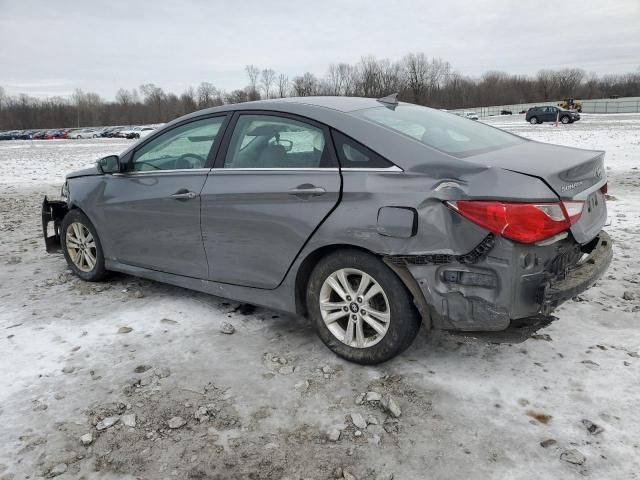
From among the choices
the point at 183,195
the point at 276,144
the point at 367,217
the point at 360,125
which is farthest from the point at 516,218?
the point at 183,195

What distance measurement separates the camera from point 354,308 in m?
3.22

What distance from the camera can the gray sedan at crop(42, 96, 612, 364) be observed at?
9.00 ft

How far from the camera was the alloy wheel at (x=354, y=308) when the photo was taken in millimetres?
3123

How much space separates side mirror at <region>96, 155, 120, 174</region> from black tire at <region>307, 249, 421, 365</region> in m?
2.18

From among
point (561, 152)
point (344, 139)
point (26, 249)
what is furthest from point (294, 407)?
point (26, 249)

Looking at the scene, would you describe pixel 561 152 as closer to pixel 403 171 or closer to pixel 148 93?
pixel 403 171

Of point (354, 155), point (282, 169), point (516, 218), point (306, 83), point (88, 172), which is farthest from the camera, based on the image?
point (306, 83)

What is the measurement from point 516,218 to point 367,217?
2.61 ft

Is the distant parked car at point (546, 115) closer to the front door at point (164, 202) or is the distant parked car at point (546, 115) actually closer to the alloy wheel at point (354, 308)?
the front door at point (164, 202)

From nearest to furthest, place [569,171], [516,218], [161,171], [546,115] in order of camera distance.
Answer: [516,218] → [569,171] → [161,171] → [546,115]

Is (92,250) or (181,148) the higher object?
(181,148)

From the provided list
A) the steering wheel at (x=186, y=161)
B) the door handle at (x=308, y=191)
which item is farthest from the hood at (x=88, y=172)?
the door handle at (x=308, y=191)

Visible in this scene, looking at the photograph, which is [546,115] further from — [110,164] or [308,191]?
[308,191]

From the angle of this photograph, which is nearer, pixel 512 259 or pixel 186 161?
pixel 512 259
